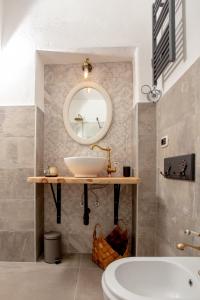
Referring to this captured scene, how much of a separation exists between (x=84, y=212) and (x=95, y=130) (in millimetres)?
827

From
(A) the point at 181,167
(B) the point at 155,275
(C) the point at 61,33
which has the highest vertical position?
(C) the point at 61,33

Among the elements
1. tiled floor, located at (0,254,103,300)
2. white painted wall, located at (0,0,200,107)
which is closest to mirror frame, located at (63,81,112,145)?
white painted wall, located at (0,0,200,107)

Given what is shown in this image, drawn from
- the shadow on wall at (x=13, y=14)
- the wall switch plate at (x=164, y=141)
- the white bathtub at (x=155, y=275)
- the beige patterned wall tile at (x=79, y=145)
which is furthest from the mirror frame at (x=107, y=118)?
the white bathtub at (x=155, y=275)

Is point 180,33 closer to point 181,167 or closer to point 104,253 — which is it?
point 181,167

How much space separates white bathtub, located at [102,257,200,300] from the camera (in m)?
0.92

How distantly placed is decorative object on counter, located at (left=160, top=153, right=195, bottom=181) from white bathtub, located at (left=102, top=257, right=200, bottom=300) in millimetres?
452

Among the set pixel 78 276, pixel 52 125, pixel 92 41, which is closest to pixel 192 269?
pixel 78 276

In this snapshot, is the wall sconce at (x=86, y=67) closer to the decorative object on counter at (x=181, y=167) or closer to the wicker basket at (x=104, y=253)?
the decorative object on counter at (x=181, y=167)

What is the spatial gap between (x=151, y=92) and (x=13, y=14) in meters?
1.54

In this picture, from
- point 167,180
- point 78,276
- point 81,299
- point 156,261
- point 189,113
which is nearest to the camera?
point 156,261

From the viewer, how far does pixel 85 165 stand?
6.23 ft

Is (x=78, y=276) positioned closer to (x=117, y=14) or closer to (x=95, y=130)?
(x=95, y=130)

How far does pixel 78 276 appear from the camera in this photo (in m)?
1.86

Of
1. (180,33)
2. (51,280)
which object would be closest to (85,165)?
(51,280)
